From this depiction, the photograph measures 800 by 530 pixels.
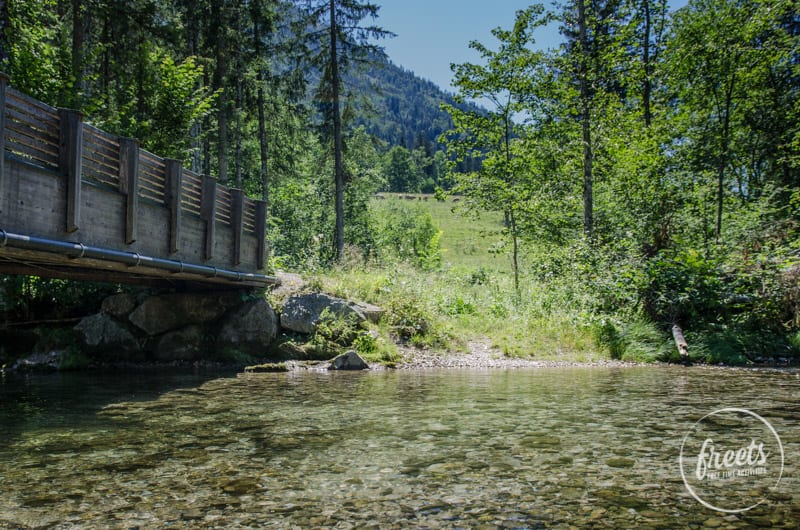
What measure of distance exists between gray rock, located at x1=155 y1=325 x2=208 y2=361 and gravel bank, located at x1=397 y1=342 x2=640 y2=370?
17.2 ft

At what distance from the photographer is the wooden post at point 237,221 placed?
12.6m

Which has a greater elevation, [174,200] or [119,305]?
[174,200]

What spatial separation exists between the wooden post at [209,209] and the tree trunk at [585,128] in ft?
36.9

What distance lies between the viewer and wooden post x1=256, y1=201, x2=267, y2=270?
540 inches

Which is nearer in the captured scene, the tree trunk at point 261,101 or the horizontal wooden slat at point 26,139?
the horizontal wooden slat at point 26,139

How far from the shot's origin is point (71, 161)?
786 cm

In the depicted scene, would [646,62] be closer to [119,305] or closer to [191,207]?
[191,207]

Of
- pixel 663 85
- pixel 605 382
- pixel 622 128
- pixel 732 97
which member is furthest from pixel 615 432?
pixel 663 85

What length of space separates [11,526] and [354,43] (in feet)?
79.2

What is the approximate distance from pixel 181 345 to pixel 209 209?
3.88 meters

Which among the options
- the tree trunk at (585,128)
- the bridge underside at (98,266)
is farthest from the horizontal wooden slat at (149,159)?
the tree trunk at (585,128)

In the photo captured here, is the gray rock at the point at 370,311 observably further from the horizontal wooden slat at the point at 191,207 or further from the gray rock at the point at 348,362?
the horizontal wooden slat at the point at 191,207

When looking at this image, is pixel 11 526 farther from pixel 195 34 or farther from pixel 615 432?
pixel 195 34

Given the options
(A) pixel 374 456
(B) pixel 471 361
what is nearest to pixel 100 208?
(A) pixel 374 456
